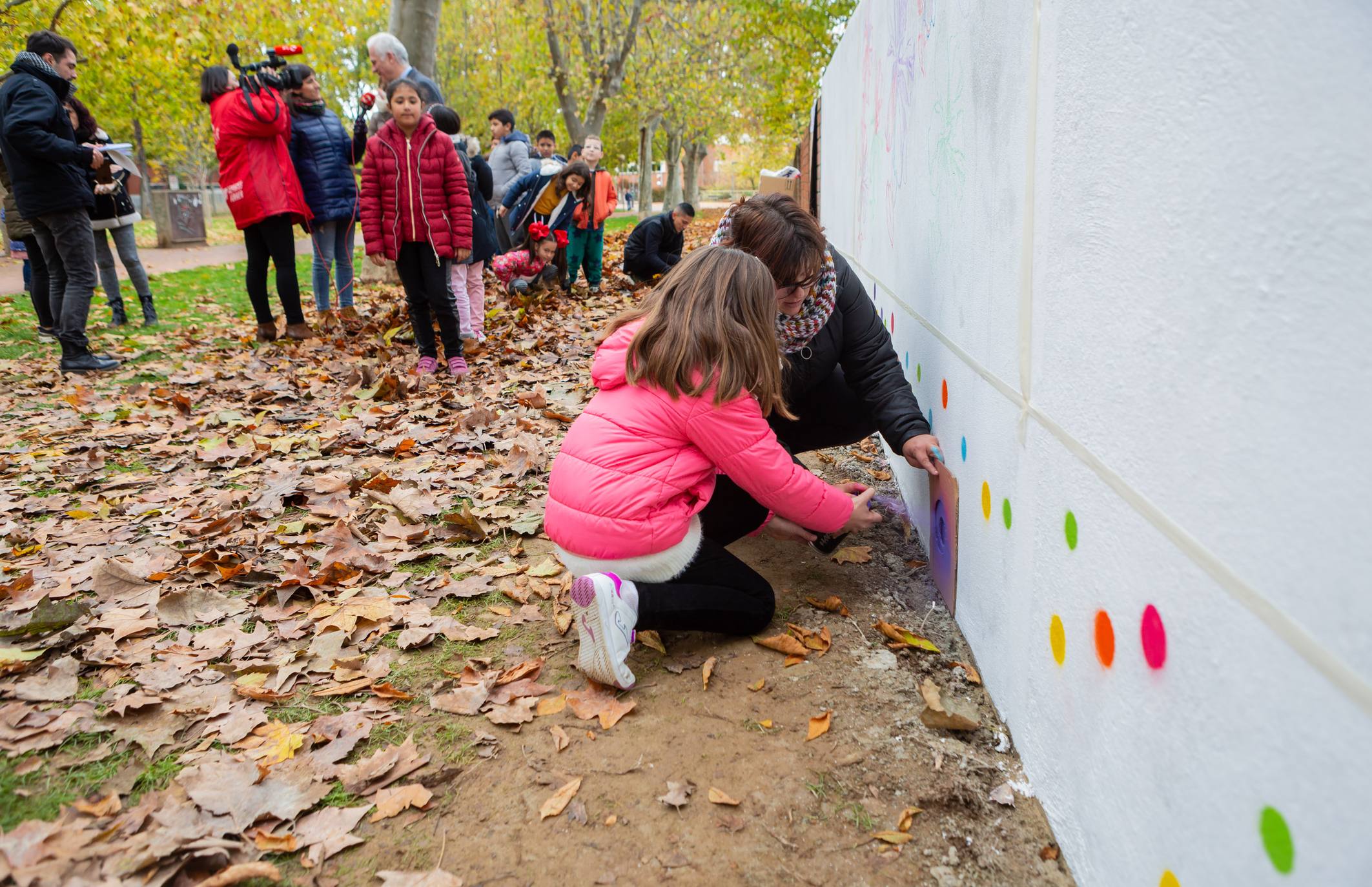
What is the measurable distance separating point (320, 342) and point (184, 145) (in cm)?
3018

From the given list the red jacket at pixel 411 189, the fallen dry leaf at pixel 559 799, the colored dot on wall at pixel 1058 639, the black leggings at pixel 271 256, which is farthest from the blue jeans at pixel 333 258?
the colored dot on wall at pixel 1058 639

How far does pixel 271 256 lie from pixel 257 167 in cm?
66

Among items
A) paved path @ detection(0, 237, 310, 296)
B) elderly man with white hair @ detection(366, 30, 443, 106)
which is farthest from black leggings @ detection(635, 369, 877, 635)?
paved path @ detection(0, 237, 310, 296)

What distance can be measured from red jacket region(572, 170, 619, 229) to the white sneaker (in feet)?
23.5

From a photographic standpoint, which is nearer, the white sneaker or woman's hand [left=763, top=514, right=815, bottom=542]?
the white sneaker

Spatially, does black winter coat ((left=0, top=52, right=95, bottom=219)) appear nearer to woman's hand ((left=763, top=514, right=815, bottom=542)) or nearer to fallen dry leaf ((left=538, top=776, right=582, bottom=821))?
woman's hand ((left=763, top=514, right=815, bottom=542))

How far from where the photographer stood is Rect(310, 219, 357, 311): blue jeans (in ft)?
22.9

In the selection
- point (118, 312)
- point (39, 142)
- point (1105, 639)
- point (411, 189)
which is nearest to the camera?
point (1105, 639)

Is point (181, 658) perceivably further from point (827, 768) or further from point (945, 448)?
point (945, 448)

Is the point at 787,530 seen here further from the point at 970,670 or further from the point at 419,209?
the point at 419,209

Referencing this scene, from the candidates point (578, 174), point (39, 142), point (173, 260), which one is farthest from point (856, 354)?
point (173, 260)

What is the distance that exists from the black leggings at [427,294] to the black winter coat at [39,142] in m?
2.10

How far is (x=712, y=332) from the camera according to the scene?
94.7 inches

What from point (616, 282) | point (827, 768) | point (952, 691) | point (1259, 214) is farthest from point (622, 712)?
point (616, 282)
